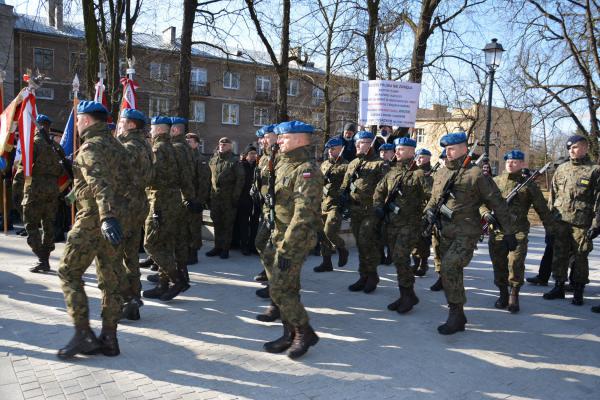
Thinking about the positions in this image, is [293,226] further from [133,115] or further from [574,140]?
[574,140]

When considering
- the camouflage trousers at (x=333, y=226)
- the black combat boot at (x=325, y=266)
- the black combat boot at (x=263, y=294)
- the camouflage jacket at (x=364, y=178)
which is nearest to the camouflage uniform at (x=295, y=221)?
the black combat boot at (x=263, y=294)

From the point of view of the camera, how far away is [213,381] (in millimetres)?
4082

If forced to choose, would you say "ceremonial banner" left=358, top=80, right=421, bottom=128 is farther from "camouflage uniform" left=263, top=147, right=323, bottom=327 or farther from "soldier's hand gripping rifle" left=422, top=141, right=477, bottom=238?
"camouflage uniform" left=263, top=147, right=323, bottom=327

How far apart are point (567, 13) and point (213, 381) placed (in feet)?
66.1

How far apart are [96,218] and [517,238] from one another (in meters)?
5.08

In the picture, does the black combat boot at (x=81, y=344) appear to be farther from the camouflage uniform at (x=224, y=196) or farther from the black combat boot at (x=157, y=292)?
the camouflage uniform at (x=224, y=196)

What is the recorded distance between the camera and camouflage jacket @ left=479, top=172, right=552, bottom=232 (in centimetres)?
652

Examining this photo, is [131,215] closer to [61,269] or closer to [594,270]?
[61,269]

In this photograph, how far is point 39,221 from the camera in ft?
24.6

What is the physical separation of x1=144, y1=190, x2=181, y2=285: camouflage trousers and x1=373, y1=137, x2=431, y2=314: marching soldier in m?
2.58

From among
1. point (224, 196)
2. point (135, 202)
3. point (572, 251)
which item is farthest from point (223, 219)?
point (572, 251)

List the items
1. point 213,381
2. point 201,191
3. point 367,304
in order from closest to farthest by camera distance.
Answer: point 213,381 → point 367,304 → point 201,191

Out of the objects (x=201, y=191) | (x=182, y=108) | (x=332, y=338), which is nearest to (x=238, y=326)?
(x=332, y=338)

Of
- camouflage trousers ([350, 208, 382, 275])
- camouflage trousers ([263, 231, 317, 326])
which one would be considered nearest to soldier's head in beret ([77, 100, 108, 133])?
camouflage trousers ([263, 231, 317, 326])
